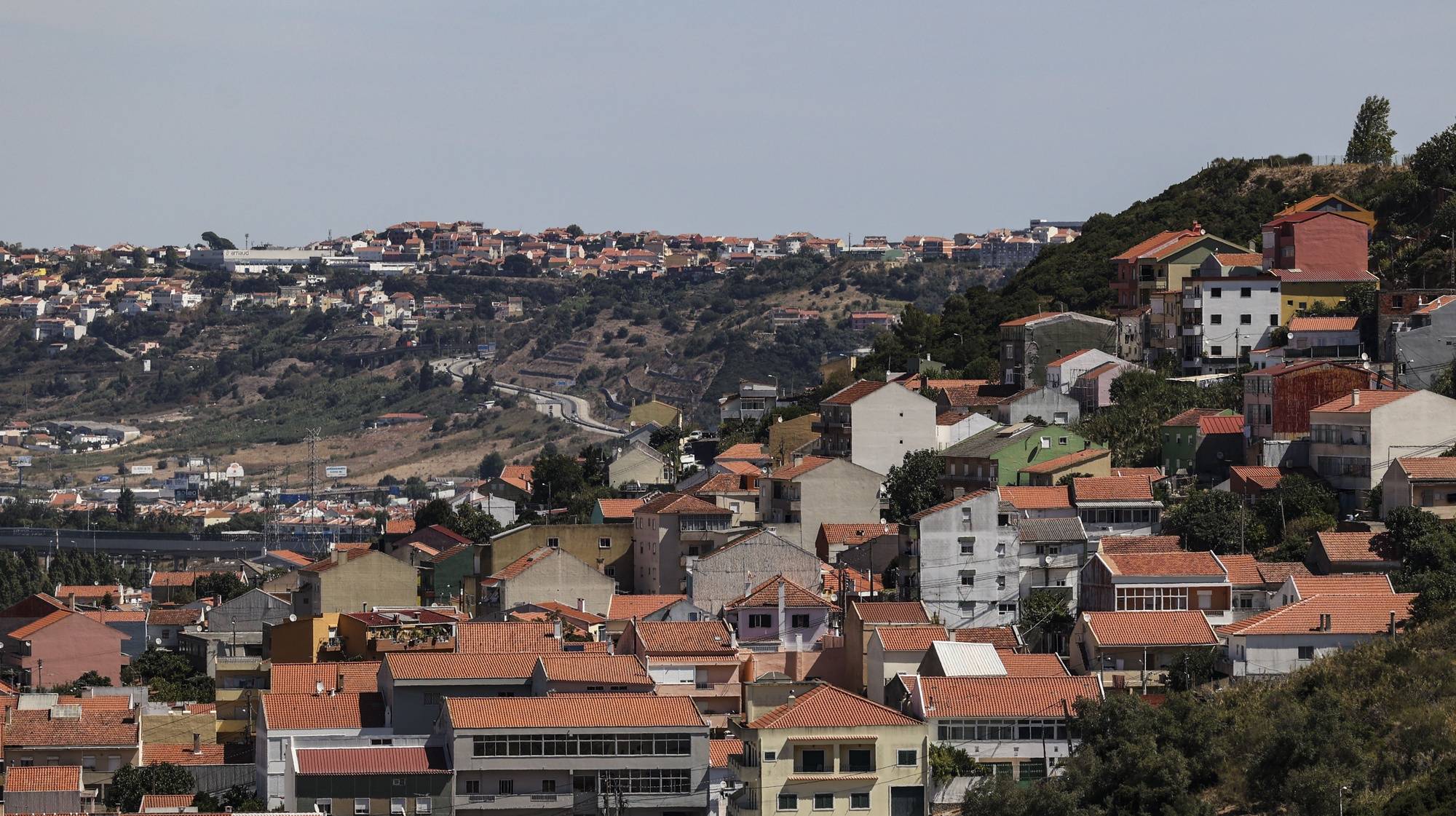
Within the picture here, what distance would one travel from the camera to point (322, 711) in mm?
52531

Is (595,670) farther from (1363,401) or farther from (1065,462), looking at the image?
(1363,401)

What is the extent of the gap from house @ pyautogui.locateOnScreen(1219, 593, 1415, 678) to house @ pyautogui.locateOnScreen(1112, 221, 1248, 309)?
3142cm

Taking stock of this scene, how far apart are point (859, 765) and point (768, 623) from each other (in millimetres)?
10190

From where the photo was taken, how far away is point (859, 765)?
4803 centimetres

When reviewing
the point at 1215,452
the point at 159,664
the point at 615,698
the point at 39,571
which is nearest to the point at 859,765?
the point at 615,698

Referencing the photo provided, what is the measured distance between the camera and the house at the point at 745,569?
205 ft

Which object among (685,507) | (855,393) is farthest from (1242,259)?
(685,507)

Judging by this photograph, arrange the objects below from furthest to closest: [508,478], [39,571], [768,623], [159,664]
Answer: [39,571], [508,478], [159,664], [768,623]

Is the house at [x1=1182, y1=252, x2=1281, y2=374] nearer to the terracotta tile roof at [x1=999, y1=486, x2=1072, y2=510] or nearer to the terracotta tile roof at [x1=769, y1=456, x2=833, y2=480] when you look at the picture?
the terracotta tile roof at [x1=769, y1=456, x2=833, y2=480]

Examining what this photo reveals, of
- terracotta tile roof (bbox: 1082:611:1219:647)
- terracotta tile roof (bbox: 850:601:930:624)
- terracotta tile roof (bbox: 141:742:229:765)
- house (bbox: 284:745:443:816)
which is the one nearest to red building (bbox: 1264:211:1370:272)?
terracotta tile roof (bbox: 850:601:930:624)

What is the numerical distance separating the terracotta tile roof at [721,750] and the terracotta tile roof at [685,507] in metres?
16.3

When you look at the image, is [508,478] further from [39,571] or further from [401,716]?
[401,716]

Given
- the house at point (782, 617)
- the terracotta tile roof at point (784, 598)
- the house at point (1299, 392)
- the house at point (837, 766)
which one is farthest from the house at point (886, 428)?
the house at point (837, 766)

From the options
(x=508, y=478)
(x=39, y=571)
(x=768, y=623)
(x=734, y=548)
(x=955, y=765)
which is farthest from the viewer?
A: (x=39, y=571)
